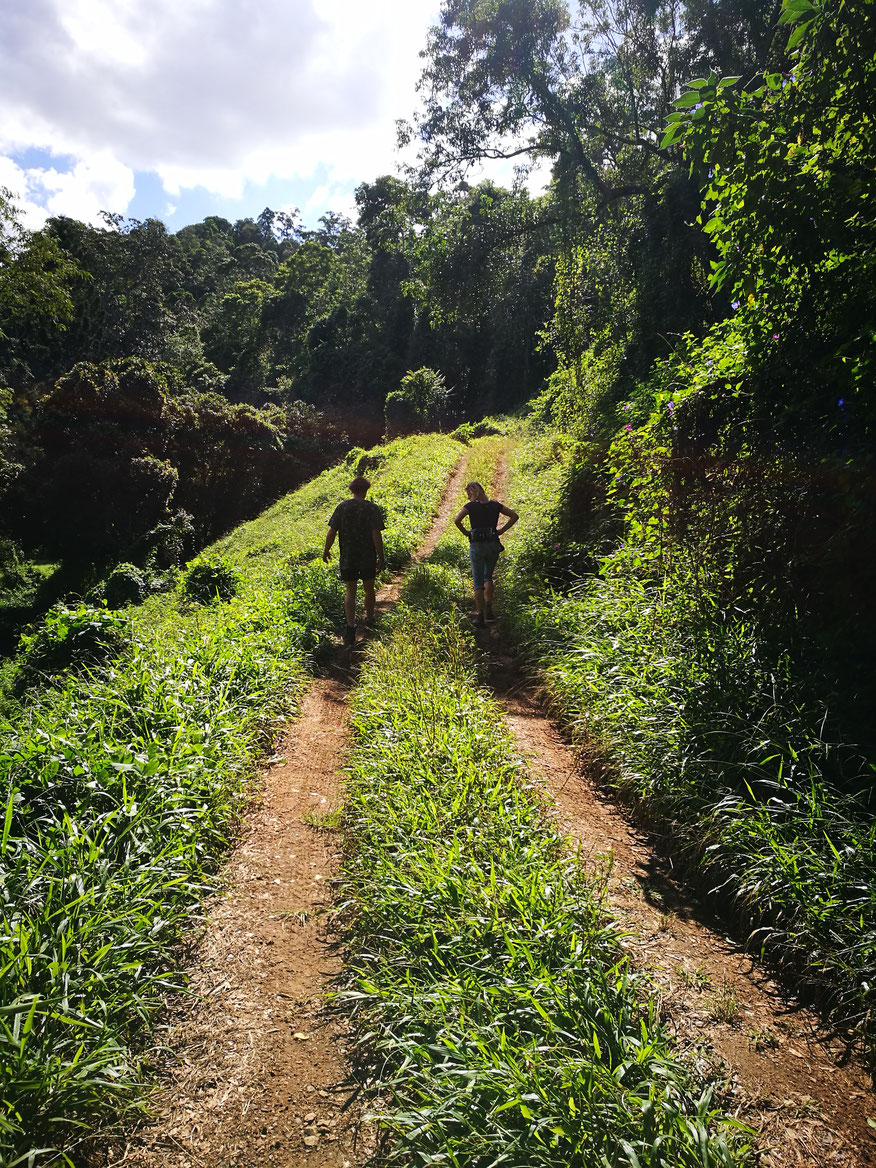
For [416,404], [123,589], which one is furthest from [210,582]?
[416,404]

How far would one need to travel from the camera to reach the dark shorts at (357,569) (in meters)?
6.85

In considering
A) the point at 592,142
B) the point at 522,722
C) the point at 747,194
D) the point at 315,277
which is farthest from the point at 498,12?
the point at 315,277

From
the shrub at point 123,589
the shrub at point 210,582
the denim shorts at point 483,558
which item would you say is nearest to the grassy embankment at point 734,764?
the denim shorts at point 483,558

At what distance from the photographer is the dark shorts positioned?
22.5ft

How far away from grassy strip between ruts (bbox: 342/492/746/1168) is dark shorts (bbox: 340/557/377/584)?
3.18 metres

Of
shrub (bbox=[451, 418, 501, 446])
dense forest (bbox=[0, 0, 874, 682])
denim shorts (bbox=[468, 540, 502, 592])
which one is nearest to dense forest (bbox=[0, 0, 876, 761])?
dense forest (bbox=[0, 0, 874, 682])

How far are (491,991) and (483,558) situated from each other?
515 cm

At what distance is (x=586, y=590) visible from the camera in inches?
256

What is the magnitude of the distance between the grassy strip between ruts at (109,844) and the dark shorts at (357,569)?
141cm

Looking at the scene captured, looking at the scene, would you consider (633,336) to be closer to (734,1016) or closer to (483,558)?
(483,558)

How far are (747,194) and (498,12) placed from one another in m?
12.3

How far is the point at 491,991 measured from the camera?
217 centimetres

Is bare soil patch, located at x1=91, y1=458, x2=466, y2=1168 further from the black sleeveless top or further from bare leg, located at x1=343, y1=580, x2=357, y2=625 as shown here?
the black sleeveless top

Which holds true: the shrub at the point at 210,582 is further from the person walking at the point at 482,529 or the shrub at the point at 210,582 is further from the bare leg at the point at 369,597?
the person walking at the point at 482,529
